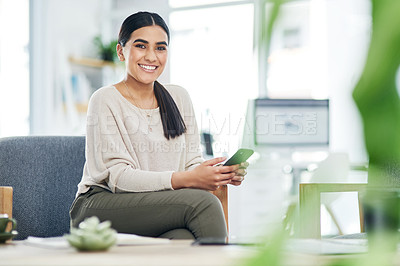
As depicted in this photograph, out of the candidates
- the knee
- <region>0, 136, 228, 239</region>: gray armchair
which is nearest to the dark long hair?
<region>0, 136, 228, 239</region>: gray armchair

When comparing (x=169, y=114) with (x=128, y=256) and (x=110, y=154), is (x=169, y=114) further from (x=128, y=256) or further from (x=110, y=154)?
(x=128, y=256)

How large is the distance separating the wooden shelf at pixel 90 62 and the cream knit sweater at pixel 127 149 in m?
2.99

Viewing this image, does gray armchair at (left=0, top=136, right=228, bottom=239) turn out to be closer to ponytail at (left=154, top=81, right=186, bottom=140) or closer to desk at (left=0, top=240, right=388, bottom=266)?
ponytail at (left=154, top=81, right=186, bottom=140)

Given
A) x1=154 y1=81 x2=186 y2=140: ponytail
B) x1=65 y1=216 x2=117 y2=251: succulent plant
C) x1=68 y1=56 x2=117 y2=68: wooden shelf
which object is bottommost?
x1=65 y1=216 x2=117 y2=251: succulent plant

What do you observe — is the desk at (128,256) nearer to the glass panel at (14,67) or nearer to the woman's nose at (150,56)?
the woman's nose at (150,56)

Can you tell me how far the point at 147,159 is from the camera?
1885mm

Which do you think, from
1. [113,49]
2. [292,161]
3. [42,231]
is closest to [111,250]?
[42,231]

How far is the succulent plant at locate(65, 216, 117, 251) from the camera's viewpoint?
3.22 ft

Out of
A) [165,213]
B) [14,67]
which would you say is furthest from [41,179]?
[14,67]

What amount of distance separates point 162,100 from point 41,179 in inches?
20.6

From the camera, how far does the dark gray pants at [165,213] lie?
1516 millimetres

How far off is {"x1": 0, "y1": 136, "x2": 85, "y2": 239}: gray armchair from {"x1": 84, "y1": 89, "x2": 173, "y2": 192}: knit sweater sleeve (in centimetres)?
18

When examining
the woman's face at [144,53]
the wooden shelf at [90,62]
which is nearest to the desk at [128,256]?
the woman's face at [144,53]

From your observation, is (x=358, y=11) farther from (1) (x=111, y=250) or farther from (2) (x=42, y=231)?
(2) (x=42, y=231)
